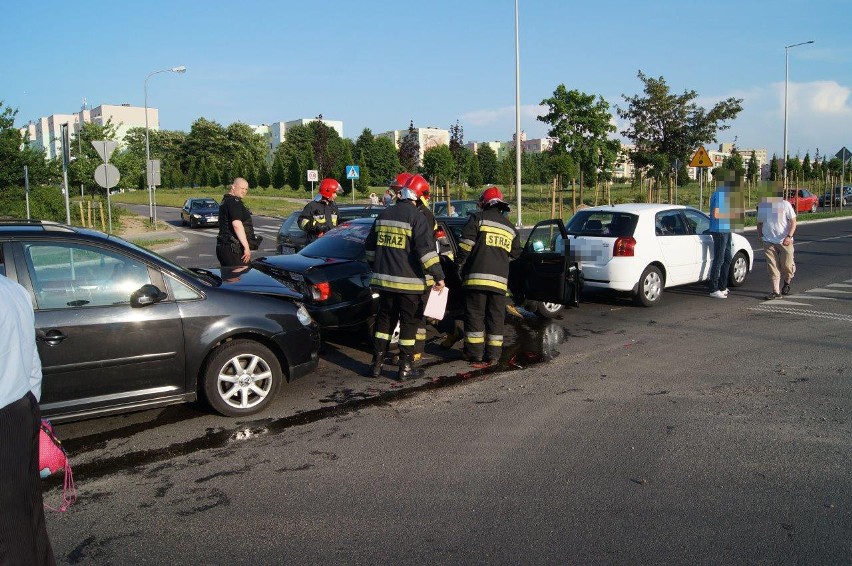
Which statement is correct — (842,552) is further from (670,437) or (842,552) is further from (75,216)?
(75,216)

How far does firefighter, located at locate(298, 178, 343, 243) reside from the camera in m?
10.8

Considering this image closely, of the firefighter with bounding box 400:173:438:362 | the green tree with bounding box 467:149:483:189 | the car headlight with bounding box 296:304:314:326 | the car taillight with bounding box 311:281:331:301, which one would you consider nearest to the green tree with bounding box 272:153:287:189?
the green tree with bounding box 467:149:483:189

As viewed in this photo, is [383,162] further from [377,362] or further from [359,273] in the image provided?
[377,362]

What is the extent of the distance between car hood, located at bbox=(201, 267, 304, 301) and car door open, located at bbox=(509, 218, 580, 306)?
3.36 meters

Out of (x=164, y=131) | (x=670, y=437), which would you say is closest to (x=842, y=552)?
(x=670, y=437)

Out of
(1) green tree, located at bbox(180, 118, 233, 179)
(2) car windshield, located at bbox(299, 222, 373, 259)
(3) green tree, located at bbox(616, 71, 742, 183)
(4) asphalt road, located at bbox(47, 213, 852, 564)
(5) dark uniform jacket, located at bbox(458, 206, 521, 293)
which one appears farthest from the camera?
(1) green tree, located at bbox(180, 118, 233, 179)

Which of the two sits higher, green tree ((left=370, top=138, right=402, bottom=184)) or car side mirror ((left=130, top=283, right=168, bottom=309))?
green tree ((left=370, top=138, right=402, bottom=184))

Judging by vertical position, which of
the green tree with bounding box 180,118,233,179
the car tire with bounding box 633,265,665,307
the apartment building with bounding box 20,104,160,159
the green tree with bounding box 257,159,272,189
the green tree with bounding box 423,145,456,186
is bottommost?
the car tire with bounding box 633,265,665,307

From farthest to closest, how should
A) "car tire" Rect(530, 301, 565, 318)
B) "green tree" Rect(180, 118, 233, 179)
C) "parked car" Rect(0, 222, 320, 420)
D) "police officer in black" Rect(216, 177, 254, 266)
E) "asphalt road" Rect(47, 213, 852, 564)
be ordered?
"green tree" Rect(180, 118, 233, 179), "car tire" Rect(530, 301, 565, 318), "police officer in black" Rect(216, 177, 254, 266), "parked car" Rect(0, 222, 320, 420), "asphalt road" Rect(47, 213, 852, 564)

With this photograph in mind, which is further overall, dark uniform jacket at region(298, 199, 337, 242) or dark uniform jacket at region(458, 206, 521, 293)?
dark uniform jacket at region(298, 199, 337, 242)

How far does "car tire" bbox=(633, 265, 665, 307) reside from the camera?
1037 cm

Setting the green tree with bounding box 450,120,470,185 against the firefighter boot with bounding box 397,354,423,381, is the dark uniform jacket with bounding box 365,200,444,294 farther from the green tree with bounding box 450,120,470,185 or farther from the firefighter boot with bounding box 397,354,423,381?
the green tree with bounding box 450,120,470,185

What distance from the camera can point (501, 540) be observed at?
3682 millimetres

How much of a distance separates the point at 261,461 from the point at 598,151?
3227 cm
